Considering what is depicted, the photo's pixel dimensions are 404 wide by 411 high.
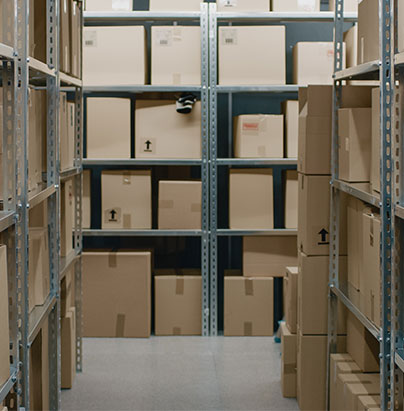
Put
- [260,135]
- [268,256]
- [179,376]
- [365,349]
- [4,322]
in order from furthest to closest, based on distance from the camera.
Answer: [268,256]
[260,135]
[179,376]
[365,349]
[4,322]

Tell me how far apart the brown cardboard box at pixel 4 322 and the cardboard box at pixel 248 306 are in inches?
98.4

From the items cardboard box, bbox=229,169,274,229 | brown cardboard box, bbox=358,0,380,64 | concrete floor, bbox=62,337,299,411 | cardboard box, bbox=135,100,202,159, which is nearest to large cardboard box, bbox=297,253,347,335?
concrete floor, bbox=62,337,299,411

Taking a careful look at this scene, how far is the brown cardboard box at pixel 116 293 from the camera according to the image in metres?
4.28

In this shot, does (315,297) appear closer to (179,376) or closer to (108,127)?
(179,376)

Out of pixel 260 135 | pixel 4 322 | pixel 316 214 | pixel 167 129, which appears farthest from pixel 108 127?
pixel 4 322

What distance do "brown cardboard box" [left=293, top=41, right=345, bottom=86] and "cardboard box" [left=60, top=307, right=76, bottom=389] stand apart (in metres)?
2.05

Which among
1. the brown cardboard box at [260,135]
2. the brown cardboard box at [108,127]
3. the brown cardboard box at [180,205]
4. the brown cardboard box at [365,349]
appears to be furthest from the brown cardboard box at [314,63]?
the brown cardboard box at [365,349]

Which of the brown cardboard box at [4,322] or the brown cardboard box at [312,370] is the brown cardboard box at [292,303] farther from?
the brown cardboard box at [4,322]

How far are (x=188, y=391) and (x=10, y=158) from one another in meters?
1.83

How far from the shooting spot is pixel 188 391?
3.43m

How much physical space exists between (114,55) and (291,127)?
1186mm

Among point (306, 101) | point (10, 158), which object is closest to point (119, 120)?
point (306, 101)

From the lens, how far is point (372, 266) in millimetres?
2400

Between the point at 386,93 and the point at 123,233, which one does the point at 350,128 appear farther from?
the point at 123,233
